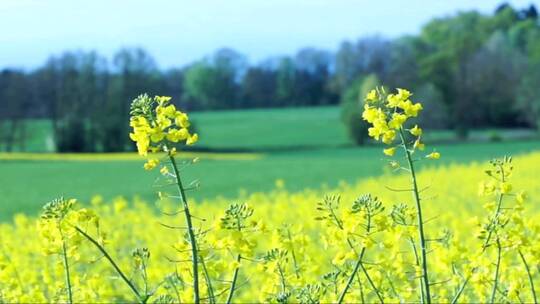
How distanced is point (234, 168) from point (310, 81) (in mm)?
52069

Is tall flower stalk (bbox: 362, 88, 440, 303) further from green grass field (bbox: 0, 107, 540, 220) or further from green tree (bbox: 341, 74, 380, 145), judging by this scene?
green tree (bbox: 341, 74, 380, 145)

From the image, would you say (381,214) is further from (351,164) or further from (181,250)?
(351,164)

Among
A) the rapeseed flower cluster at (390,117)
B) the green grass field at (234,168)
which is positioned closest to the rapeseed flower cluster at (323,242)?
the rapeseed flower cluster at (390,117)

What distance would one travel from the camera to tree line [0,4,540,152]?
5747 centimetres

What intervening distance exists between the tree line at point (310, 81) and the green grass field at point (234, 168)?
10.5ft

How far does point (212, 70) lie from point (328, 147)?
29.9 m

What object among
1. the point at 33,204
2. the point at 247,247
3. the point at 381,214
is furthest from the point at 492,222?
the point at 33,204

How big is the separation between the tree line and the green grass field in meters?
3.19

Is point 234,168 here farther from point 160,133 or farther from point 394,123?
point 160,133

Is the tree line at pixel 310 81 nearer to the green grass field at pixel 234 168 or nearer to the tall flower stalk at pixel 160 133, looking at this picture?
the green grass field at pixel 234 168

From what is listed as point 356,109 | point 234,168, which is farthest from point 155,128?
point 356,109

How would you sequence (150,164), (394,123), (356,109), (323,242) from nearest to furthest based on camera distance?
(150,164)
(394,123)
(323,242)
(356,109)

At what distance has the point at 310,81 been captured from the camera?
3398 inches

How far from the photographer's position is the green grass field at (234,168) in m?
25.1
